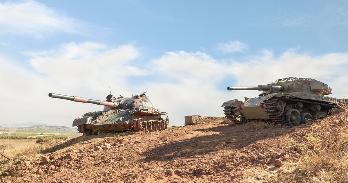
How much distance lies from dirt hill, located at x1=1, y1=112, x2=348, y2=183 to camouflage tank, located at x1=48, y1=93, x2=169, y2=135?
540 cm

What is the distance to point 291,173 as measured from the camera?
438 inches

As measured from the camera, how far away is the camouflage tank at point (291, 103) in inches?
828

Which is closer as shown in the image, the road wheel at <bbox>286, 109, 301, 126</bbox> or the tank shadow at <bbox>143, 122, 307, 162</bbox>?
the tank shadow at <bbox>143, 122, 307, 162</bbox>

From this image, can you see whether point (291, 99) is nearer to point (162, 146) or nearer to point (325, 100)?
point (325, 100)

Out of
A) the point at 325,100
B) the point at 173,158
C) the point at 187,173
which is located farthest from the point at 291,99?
the point at 187,173

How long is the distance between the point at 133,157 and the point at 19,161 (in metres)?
4.07

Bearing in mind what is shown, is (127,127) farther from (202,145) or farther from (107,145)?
(202,145)

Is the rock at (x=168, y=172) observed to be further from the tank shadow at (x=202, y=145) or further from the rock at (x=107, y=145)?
the rock at (x=107, y=145)

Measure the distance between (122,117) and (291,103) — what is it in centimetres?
815

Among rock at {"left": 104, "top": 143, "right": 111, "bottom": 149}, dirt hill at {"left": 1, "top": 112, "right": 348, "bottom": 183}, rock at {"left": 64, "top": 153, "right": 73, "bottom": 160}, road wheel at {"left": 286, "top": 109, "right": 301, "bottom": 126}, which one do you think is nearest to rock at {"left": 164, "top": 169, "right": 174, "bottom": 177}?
dirt hill at {"left": 1, "top": 112, "right": 348, "bottom": 183}

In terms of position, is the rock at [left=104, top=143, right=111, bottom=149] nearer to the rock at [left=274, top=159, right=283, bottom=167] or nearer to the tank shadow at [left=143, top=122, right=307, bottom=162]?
the tank shadow at [left=143, top=122, right=307, bottom=162]

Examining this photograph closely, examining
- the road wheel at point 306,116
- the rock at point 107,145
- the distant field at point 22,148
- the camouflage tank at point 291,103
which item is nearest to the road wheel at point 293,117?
the camouflage tank at point 291,103

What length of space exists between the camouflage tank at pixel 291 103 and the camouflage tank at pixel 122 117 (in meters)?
4.11

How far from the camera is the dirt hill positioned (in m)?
11.4
